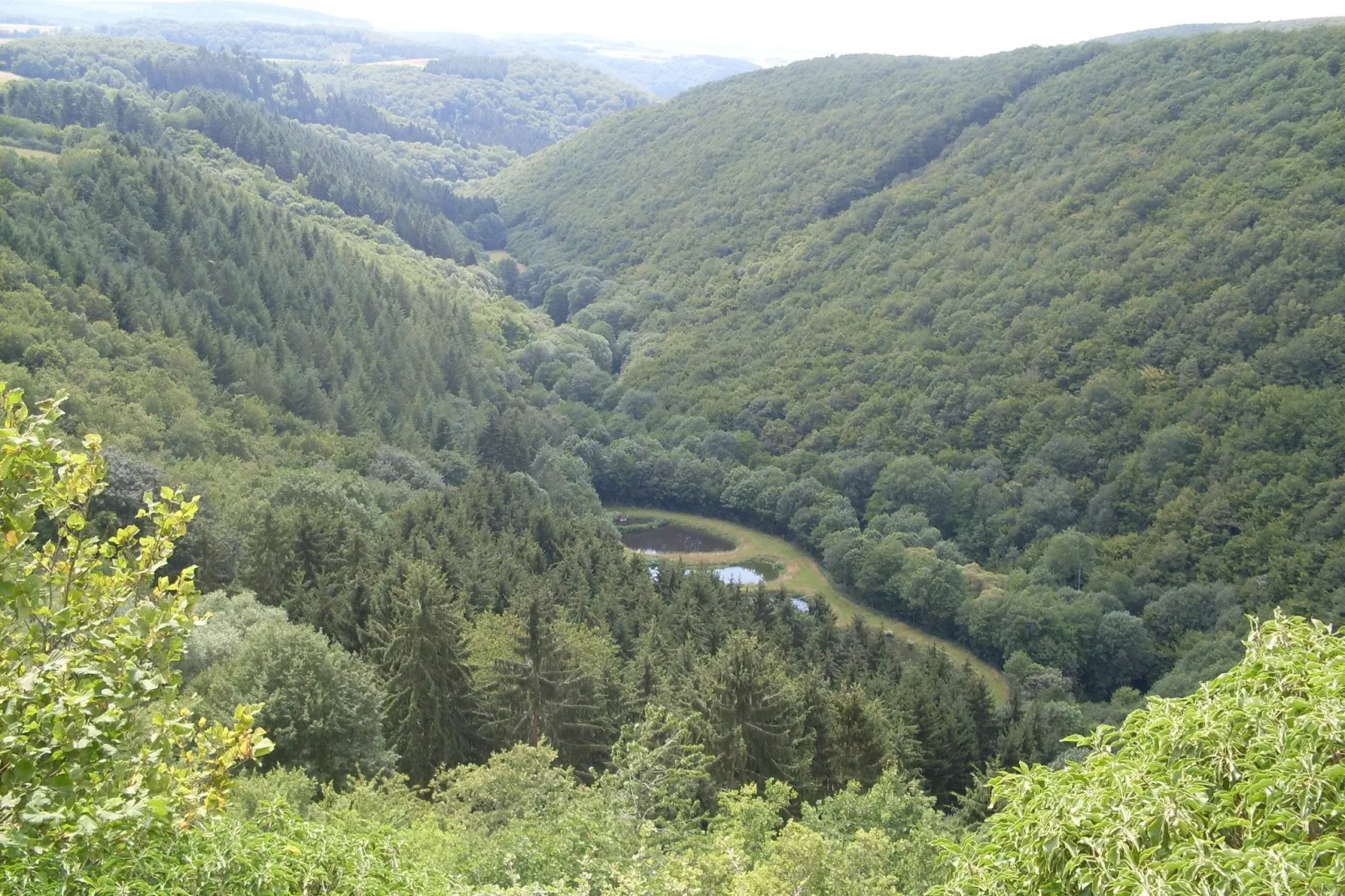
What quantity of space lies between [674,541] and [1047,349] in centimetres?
4293

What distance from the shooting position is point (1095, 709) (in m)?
62.9

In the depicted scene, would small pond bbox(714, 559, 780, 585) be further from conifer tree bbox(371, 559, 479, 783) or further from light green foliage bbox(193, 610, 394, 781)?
light green foliage bbox(193, 610, 394, 781)

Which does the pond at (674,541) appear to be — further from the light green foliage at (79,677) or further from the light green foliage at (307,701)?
the light green foliage at (79,677)

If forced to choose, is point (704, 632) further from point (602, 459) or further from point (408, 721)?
point (602, 459)

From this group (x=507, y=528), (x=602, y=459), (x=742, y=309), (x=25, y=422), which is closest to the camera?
(x=25, y=422)

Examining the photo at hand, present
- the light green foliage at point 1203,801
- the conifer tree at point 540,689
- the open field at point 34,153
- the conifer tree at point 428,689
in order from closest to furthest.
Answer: the light green foliage at point 1203,801 < the conifer tree at point 428,689 < the conifer tree at point 540,689 < the open field at point 34,153

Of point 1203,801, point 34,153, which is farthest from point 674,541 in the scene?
point 1203,801

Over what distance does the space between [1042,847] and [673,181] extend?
190 meters

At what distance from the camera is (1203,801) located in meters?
7.24

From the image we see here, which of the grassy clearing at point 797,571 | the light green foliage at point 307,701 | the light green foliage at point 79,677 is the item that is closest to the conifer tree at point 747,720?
the light green foliage at point 307,701

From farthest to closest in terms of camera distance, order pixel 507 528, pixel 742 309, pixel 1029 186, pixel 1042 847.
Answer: pixel 742 309 → pixel 1029 186 → pixel 507 528 → pixel 1042 847

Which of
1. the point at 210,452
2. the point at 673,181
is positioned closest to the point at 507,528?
the point at 210,452

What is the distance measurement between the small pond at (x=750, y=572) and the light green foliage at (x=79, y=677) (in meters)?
80.0

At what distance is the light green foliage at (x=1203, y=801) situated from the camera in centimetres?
667
